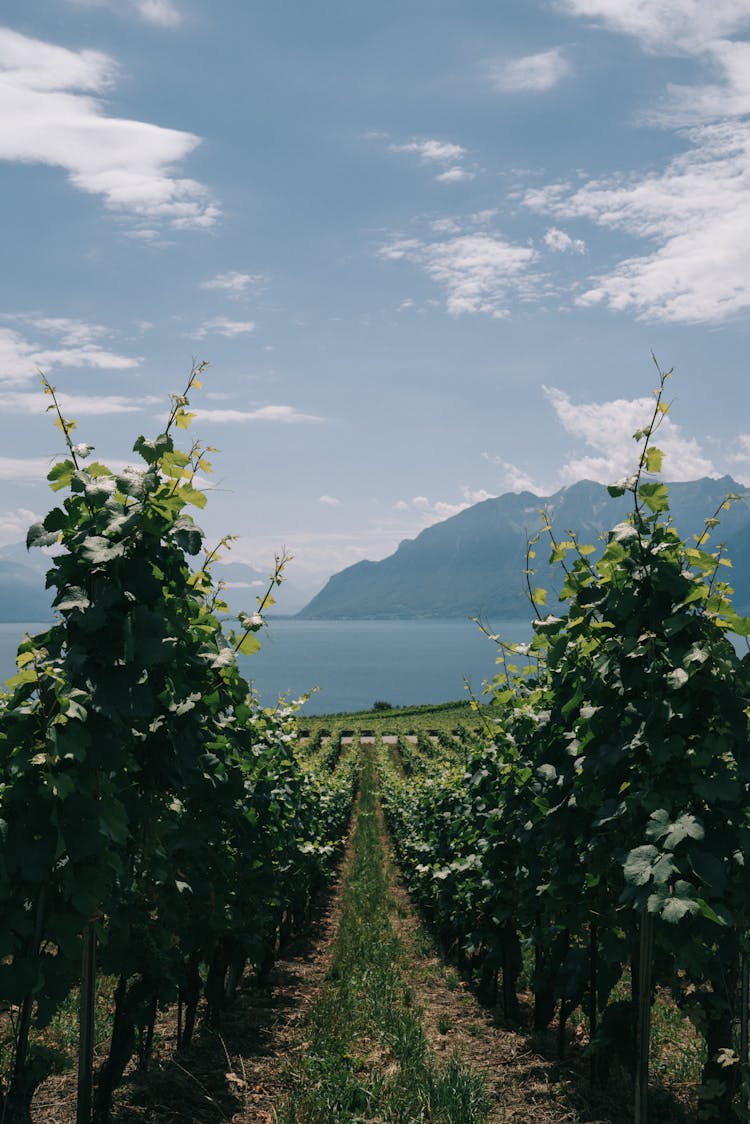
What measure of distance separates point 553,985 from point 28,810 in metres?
5.20

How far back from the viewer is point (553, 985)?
6926mm

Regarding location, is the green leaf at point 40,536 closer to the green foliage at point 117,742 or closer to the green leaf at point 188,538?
the green foliage at point 117,742

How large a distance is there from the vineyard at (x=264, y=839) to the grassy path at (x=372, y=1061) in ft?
0.11

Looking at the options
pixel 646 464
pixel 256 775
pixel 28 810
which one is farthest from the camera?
pixel 256 775

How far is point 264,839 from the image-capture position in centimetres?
806

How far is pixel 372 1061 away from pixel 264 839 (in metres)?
2.24

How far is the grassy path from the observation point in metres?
5.61

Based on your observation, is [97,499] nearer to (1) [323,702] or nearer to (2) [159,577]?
(2) [159,577]

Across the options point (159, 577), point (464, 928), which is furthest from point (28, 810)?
point (464, 928)

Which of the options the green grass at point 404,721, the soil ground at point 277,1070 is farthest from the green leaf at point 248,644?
the green grass at point 404,721

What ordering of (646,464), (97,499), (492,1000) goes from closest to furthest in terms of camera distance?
(97,499), (646,464), (492,1000)

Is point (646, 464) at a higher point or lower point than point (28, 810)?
higher

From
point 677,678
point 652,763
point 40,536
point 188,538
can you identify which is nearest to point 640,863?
point 652,763

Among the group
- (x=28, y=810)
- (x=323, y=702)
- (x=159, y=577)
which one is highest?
(x=159, y=577)
